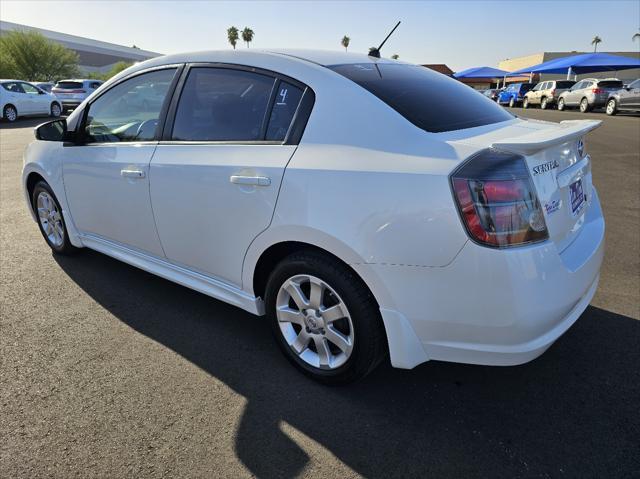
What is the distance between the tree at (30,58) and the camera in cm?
4362

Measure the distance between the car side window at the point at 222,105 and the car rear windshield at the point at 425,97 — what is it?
0.46 meters

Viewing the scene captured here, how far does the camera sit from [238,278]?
8.88ft

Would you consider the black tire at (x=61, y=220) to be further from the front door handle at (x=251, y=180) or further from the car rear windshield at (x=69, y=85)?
the car rear windshield at (x=69, y=85)

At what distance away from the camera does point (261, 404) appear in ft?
7.88

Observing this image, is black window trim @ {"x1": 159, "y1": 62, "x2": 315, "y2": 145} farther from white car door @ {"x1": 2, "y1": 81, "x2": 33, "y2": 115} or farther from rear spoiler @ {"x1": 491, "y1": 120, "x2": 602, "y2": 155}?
white car door @ {"x1": 2, "y1": 81, "x2": 33, "y2": 115}

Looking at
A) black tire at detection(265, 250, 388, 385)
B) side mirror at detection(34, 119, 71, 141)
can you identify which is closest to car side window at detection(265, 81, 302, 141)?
black tire at detection(265, 250, 388, 385)

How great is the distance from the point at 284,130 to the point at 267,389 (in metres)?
1.39

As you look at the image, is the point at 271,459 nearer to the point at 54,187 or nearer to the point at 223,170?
the point at 223,170

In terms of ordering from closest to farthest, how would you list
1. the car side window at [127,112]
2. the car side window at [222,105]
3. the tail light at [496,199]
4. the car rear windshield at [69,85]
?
the tail light at [496,199], the car side window at [222,105], the car side window at [127,112], the car rear windshield at [69,85]

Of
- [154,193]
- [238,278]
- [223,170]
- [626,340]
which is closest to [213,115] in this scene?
[223,170]

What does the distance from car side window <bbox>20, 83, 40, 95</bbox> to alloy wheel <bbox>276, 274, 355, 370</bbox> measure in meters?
20.8

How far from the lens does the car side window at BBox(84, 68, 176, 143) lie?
3.09 m

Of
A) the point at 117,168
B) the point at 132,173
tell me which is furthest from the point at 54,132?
the point at 132,173

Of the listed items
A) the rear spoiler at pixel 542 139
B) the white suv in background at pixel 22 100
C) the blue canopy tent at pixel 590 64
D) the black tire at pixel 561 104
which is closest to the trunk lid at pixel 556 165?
the rear spoiler at pixel 542 139
